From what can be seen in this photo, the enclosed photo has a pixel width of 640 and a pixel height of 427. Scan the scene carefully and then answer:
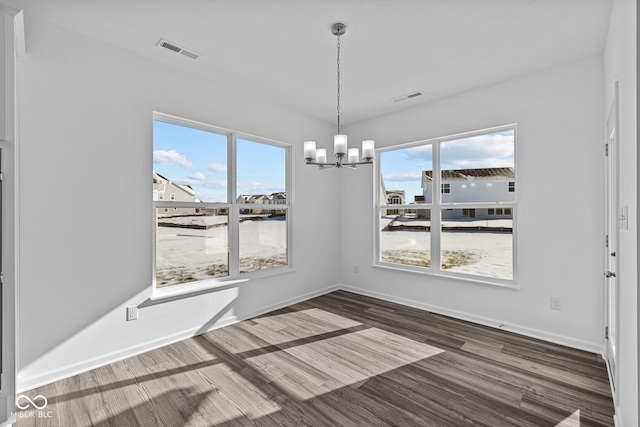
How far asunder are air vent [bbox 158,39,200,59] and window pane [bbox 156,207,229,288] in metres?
1.55

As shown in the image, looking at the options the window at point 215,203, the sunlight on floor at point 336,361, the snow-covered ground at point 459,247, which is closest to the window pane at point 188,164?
the window at point 215,203

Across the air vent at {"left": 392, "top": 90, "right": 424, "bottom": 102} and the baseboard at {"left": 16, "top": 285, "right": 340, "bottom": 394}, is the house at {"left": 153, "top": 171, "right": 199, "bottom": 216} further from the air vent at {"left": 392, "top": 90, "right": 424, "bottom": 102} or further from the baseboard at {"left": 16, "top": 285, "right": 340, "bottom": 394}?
the air vent at {"left": 392, "top": 90, "right": 424, "bottom": 102}

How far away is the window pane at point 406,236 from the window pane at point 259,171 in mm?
1672

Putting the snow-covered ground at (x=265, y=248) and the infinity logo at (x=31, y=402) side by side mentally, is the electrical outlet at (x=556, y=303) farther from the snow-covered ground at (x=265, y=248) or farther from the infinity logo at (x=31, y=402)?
the infinity logo at (x=31, y=402)

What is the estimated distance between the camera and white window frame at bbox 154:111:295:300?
305 centimetres

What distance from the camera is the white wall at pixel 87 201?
7.50 ft

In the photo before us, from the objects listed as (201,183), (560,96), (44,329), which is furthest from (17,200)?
(560,96)

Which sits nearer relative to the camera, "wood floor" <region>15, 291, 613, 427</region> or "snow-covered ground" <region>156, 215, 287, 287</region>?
"wood floor" <region>15, 291, 613, 427</region>

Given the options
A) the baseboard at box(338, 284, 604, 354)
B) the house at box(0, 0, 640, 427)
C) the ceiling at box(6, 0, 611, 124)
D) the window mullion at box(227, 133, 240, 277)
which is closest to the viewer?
the house at box(0, 0, 640, 427)

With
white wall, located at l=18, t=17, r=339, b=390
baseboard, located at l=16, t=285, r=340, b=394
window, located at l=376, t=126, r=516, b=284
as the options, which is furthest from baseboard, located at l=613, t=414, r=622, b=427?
white wall, located at l=18, t=17, r=339, b=390

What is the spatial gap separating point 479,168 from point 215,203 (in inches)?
129

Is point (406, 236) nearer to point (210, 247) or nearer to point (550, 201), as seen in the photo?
point (550, 201)

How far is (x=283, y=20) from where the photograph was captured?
2330 mm

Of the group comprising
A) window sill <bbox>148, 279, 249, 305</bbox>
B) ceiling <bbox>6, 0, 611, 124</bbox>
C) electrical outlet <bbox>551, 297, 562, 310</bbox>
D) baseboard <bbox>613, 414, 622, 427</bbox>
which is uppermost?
ceiling <bbox>6, 0, 611, 124</bbox>
